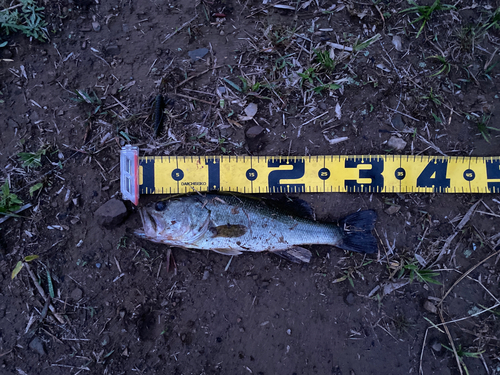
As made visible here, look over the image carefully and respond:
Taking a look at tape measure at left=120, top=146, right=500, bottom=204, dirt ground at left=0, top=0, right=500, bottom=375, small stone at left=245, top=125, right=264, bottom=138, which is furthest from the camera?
small stone at left=245, top=125, right=264, bottom=138

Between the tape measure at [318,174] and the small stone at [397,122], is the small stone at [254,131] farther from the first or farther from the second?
the small stone at [397,122]

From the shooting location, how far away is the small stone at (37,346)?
388 centimetres

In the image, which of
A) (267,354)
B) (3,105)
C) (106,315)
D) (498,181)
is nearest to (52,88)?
(3,105)

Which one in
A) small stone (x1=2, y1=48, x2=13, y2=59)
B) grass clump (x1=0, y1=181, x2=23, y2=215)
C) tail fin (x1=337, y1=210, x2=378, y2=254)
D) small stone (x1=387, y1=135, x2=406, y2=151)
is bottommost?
tail fin (x1=337, y1=210, x2=378, y2=254)

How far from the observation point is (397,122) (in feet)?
13.9

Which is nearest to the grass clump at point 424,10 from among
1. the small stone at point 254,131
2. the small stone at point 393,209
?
the small stone at point 393,209

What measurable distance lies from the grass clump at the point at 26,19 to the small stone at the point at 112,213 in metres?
2.70

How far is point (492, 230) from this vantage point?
418 centimetres

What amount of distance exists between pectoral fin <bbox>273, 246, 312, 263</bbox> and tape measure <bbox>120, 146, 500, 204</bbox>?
0.85m

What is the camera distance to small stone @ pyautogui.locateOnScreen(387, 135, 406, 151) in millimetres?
4180

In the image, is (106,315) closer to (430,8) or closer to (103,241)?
Answer: (103,241)

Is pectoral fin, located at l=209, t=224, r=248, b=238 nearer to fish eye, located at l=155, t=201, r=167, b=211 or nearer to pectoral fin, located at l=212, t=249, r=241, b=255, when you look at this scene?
pectoral fin, located at l=212, t=249, r=241, b=255

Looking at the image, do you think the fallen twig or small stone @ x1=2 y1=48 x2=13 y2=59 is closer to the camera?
the fallen twig

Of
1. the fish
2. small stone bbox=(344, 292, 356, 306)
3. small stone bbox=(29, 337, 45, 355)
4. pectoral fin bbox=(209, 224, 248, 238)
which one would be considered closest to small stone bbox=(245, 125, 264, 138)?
the fish
